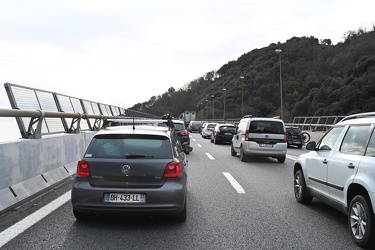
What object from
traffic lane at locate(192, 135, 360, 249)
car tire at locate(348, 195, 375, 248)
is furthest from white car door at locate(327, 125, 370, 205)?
traffic lane at locate(192, 135, 360, 249)

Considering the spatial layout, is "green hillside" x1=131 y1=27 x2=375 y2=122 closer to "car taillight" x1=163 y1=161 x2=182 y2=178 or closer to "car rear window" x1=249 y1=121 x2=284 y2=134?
"car rear window" x1=249 y1=121 x2=284 y2=134

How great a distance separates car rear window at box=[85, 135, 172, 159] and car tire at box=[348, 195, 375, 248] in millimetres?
2319

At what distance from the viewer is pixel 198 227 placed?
190 inches

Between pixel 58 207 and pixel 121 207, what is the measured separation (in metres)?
1.64

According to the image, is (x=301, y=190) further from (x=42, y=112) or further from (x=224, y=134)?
(x=224, y=134)

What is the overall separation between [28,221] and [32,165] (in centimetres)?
184

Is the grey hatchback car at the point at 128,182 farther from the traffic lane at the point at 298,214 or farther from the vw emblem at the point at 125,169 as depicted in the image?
the traffic lane at the point at 298,214

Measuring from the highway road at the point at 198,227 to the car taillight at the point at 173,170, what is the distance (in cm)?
68

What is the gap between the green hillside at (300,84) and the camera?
156ft

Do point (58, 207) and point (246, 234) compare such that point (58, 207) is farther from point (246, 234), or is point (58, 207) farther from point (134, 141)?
point (246, 234)

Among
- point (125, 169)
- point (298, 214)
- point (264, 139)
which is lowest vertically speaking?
point (298, 214)

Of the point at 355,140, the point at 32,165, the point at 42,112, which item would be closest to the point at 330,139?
the point at 355,140

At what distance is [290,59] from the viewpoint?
332ft

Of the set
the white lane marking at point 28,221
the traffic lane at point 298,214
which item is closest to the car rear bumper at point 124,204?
the white lane marking at point 28,221
